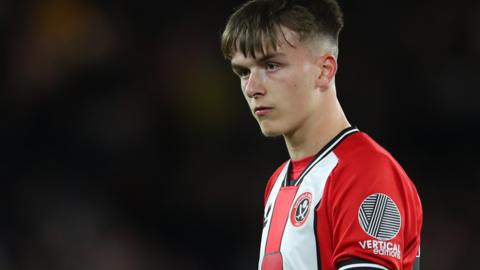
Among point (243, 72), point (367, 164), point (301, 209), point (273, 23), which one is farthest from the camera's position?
point (243, 72)

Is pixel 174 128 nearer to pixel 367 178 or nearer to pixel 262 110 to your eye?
pixel 262 110

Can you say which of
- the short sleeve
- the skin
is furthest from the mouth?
the short sleeve

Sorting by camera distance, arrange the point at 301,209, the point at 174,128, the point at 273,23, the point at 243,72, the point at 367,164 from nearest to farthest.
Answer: the point at 367,164
the point at 301,209
the point at 273,23
the point at 243,72
the point at 174,128

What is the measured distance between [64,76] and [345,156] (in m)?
5.06

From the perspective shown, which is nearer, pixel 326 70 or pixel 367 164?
pixel 367 164

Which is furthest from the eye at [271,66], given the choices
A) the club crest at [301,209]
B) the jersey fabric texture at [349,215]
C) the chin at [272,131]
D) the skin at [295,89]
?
the club crest at [301,209]

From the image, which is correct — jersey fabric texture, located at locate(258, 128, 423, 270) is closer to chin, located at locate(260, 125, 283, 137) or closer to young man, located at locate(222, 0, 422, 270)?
young man, located at locate(222, 0, 422, 270)

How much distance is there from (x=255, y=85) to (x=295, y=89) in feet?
0.50

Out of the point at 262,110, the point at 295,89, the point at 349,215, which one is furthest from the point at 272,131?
the point at 349,215

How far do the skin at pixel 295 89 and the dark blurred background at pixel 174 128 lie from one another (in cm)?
356

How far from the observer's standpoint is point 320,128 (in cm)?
303

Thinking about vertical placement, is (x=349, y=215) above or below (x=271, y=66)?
below

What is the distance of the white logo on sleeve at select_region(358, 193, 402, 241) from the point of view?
102 inches

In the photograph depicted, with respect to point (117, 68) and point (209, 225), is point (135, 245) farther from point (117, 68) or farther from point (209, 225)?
point (117, 68)
